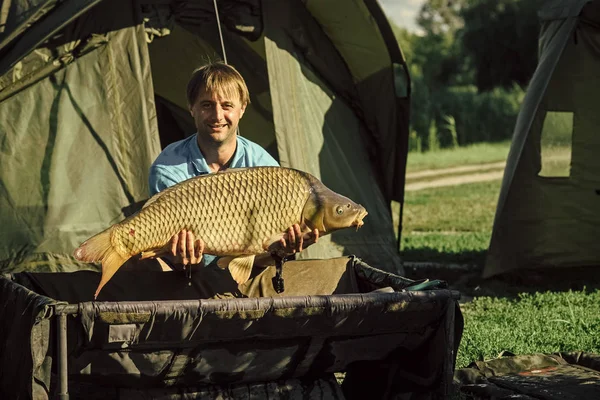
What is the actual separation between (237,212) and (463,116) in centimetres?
2205

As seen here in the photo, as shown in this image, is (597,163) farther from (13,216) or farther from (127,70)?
(13,216)

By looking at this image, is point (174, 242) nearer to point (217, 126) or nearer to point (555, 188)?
point (217, 126)

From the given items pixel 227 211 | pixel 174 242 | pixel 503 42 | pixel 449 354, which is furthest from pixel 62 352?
pixel 503 42

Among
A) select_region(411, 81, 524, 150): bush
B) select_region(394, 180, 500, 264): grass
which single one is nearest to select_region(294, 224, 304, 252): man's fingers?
select_region(394, 180, 500, 264): grass

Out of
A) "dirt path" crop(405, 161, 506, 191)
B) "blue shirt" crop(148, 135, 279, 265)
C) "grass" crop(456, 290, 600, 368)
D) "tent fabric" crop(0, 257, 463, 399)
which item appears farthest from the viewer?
"dirt path" crop(405, 161, 506, 191)

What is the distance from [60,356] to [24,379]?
226mm

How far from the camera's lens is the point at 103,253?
3797 millimetres

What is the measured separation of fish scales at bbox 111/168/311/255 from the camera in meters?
3.86

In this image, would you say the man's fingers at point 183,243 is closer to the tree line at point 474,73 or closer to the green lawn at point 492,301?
the green lawn at point 492,301

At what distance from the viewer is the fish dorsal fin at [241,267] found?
13.2 ft

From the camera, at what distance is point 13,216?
638 centimetres

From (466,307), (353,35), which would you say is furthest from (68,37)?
(466,307)

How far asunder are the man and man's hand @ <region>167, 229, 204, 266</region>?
39cm

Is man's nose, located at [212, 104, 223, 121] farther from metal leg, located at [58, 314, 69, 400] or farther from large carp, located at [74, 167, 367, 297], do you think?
metal leg, located at [58, 314, 69, 400]
